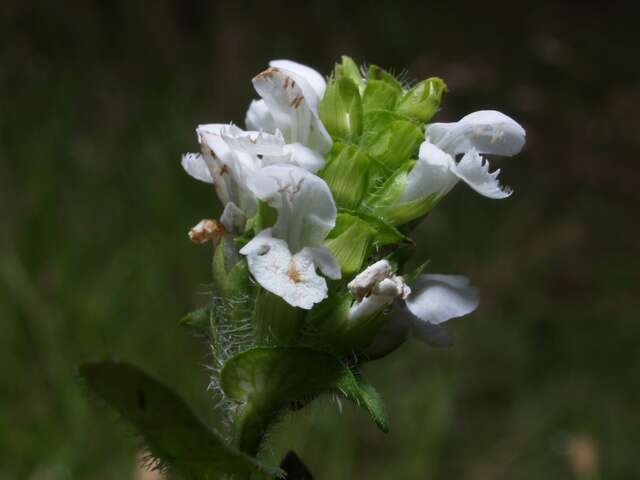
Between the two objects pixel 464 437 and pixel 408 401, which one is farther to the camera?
pixel 464 437

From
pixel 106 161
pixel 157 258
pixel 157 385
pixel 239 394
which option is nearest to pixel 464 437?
pixel 157 258

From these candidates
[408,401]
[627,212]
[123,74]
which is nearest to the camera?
[408,401]

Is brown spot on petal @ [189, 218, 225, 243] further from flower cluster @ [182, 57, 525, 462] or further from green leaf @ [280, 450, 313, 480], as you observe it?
green leaf @ [280, 450, 313, 480]

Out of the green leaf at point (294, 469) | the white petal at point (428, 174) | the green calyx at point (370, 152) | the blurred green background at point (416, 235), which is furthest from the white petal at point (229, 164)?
the blurred green background at point (416, 235)

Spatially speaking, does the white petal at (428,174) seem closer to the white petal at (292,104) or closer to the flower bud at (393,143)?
the flower bud at (393,143)

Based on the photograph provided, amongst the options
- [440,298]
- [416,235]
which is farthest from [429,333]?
[416,235]

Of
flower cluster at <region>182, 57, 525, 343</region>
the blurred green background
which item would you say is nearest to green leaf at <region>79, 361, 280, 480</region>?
flower cluster at <region>182, 57, 525, 343</region>

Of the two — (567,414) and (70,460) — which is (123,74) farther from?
(567,414)
